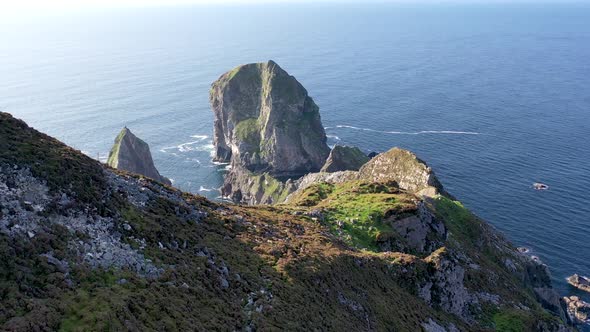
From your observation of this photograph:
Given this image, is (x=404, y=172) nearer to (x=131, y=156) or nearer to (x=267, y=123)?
(x=131, y=156)

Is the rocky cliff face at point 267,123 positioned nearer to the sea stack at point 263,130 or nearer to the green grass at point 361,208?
the sea stack at point 263,130

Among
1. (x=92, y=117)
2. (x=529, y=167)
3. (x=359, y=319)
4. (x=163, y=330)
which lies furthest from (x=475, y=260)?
(x=92, y=117)

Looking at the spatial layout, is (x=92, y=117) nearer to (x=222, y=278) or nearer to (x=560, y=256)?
(x=560, y=256)

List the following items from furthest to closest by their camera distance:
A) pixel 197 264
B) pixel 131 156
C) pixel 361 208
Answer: pixel 131 156
pixel 361 208
pixel 197 264

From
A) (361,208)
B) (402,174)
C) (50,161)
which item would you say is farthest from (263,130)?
(50,161)

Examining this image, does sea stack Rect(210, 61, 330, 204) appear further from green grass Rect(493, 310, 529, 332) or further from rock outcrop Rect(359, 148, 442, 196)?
green grass Rect(493, 310, 529, 332)

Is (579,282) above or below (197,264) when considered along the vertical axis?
below

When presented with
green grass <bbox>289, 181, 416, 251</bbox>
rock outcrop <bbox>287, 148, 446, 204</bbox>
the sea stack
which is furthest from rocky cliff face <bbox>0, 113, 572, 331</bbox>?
the sea stack
